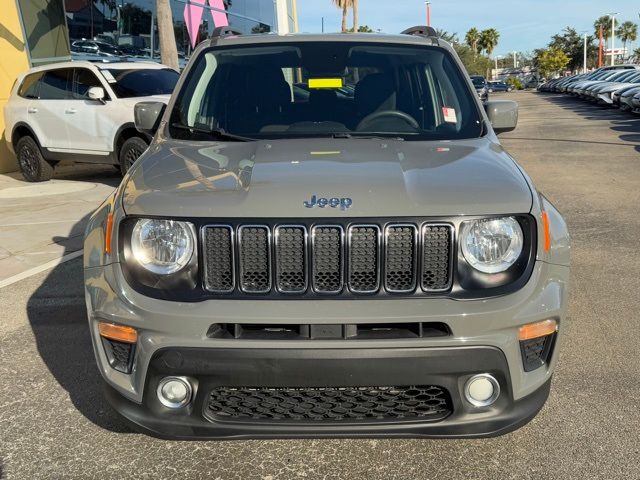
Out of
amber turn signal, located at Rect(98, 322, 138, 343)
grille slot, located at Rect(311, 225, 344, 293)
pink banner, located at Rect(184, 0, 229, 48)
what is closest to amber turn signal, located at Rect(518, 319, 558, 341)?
grille slot, located at Rect(311, 225, 344, 293)

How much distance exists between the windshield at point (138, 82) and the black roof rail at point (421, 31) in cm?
671

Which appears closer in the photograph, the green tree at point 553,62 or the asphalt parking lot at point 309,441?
the asphalt parking lot at point 309,441

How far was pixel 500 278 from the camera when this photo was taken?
2.59 m

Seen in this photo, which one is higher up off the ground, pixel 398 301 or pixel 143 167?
pixel 143 167

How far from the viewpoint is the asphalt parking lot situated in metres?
2.94

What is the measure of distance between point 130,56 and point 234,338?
16186 millimetres

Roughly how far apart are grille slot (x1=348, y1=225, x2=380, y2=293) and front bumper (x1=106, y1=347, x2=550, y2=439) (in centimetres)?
26

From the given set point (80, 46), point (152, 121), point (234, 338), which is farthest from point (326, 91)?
point (80, 46)

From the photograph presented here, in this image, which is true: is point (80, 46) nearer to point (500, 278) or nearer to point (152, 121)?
point (152, 121)

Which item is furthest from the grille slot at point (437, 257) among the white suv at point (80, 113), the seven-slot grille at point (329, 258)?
the white suv at point (80, 113)

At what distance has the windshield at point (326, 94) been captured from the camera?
372 cm

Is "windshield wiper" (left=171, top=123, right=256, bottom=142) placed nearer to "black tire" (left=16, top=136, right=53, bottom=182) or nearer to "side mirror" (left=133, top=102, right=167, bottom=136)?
"side mirror" (left=133, top=102, right=167, bottom=136)

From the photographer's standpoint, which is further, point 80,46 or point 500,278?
point 80,46

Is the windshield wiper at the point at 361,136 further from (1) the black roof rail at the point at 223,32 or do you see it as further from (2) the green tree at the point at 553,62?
(2) the green tree at the point at 553,62
